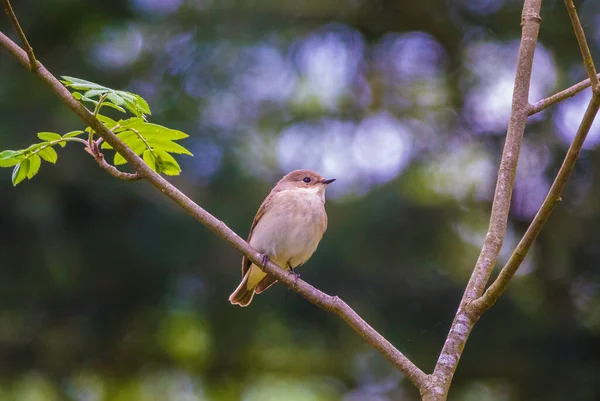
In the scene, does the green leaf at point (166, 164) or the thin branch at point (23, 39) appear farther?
the green leaf at point (166, 164)

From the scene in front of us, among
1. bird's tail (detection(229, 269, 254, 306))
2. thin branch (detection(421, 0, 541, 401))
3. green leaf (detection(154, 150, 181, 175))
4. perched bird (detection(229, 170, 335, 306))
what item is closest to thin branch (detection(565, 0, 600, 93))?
thin branch (detection(421, 0, 541, 401))

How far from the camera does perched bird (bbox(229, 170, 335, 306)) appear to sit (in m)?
4.87

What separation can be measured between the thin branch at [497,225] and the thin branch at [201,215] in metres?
0.07

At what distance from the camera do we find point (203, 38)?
27.4 ft

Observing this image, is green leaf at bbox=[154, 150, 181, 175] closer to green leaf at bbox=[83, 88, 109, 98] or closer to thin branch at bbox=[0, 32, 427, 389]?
thin branch at bbox=[0, 32, 427, 389]

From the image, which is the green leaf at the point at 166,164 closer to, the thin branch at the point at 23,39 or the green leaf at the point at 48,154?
the green leaf at the point at 48,154

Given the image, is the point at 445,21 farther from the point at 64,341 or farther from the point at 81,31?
the point at 64,341

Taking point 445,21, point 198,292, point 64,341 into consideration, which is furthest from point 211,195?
point 445,21

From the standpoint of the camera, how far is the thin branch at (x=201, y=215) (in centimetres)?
231

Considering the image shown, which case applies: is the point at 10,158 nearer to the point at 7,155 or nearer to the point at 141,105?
the point at 7,155

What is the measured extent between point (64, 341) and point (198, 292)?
1430 millimetres

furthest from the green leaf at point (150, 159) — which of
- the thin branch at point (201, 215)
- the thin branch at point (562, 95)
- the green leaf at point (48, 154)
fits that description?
the thin branch at point (562, 95)

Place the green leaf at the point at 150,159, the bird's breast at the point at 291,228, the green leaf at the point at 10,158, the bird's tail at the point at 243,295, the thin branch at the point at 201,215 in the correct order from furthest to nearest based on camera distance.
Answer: the bird's tail at the point at 243,295
the bird's breast at the point at 291,228
the green leaf at the point at 150,159
the green leaf at the point at 10,158
the thin branch at the point at 201,215

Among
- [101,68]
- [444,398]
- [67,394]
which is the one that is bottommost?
[67,394]
